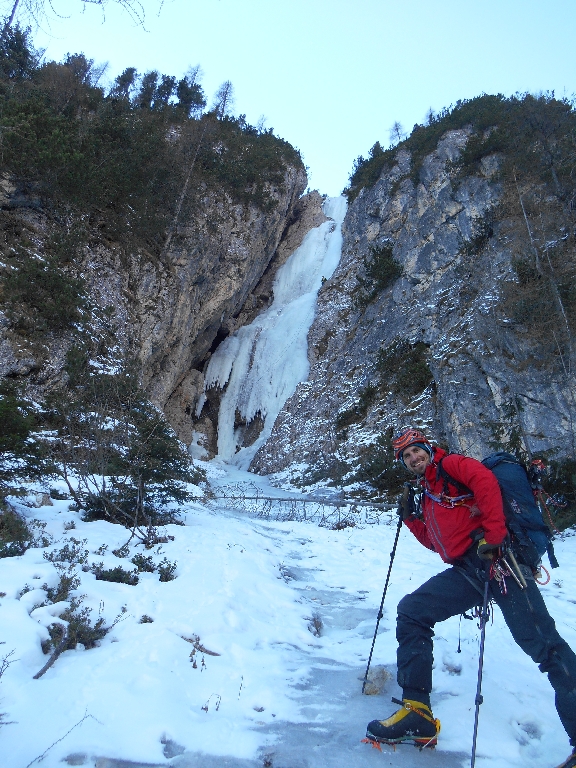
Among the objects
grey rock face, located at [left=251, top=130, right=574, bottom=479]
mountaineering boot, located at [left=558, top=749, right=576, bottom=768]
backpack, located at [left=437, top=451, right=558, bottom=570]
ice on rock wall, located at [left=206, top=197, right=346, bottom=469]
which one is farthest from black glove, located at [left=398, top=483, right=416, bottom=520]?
ice on rock wall, located at [left=206, top=197, right=346, bottom=469]

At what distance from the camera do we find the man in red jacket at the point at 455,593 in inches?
100

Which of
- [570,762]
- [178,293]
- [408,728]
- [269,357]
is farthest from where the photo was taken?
[269,357]

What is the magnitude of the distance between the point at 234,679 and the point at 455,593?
1.65m

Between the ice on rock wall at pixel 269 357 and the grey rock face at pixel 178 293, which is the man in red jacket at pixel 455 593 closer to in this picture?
the grey rock face at pixel 178 293

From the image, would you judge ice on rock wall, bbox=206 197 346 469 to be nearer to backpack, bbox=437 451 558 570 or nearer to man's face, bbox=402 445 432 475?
man's face, bbox=402 445 432 475

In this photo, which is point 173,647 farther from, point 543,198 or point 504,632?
point 543,198

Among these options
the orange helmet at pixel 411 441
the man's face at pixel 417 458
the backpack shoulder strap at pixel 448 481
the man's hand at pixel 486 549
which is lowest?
the man's hand at pixel 486 549

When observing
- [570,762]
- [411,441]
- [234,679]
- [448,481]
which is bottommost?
[234,679]

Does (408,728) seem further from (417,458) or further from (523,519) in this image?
(417,458)

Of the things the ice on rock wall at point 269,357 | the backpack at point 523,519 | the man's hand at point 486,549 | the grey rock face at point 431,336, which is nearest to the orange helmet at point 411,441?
the backpack at point 523,519

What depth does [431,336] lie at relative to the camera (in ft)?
60.9

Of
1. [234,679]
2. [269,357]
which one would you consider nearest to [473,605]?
[234,679]

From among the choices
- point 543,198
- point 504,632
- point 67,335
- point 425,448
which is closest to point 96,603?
point 425,448

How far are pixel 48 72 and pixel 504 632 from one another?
2850 centimetres
